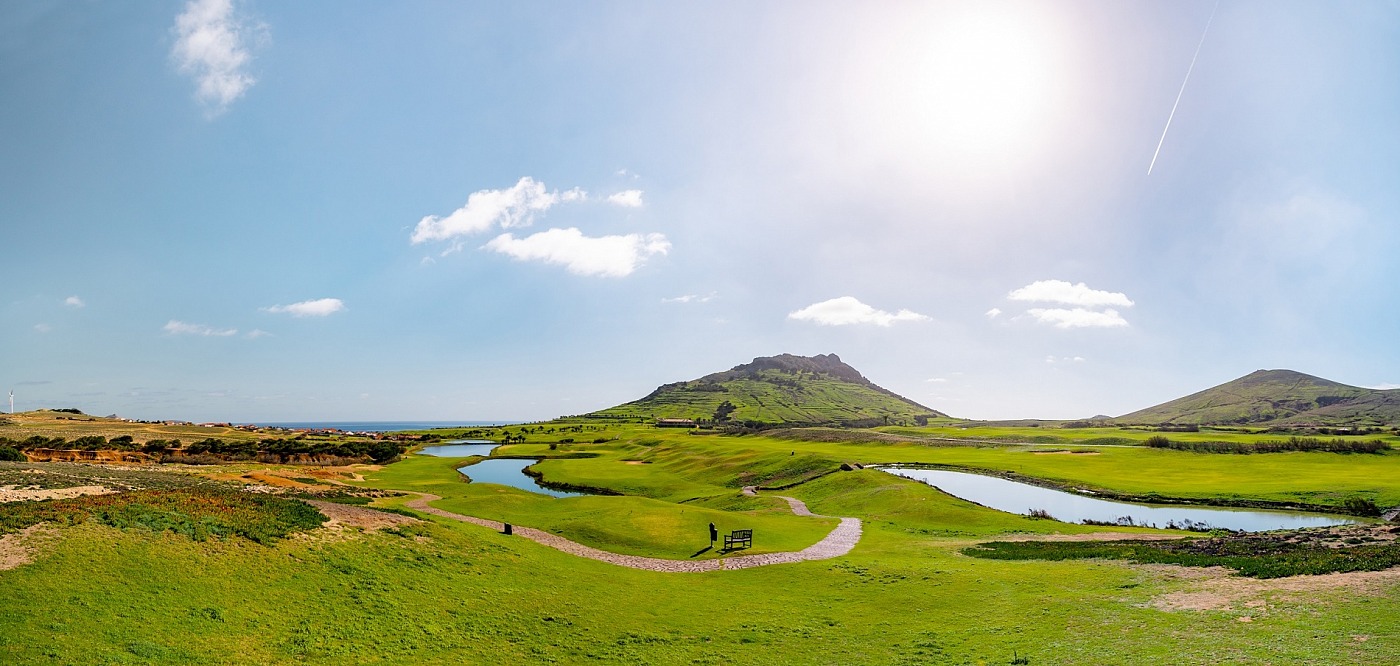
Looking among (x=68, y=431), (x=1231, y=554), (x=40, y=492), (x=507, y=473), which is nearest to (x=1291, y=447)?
(x=1231, y=554)

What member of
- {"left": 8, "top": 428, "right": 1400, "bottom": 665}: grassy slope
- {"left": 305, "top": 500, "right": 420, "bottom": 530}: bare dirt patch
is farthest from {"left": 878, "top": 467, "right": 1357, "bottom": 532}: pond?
{"left": 305, "top": 500, "right": 420, "bottom": 530}: bare dirt patch

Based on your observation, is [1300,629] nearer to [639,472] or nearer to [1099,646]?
[1099,646]

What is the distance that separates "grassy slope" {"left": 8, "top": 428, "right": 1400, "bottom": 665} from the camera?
1648 centimetres

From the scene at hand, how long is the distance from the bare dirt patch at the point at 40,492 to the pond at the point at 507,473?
56508 millimetres

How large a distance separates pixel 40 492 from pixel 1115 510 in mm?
87768

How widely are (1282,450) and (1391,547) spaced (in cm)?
9903

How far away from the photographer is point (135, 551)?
21.1m

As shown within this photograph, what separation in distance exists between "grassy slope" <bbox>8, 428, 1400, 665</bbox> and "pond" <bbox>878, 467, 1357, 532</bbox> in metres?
35.2

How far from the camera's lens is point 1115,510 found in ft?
209

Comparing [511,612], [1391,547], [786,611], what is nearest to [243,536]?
[511,612]

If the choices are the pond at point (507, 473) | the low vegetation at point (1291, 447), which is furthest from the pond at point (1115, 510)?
the pond at point (507, 473)

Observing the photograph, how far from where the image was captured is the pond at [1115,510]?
53.4 meters

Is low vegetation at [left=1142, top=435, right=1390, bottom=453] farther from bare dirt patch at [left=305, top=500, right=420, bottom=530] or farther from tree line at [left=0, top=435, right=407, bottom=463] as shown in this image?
tree line at [left=0, top=435, right=407, bottom=463]

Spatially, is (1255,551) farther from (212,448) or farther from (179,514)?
(212,448)
